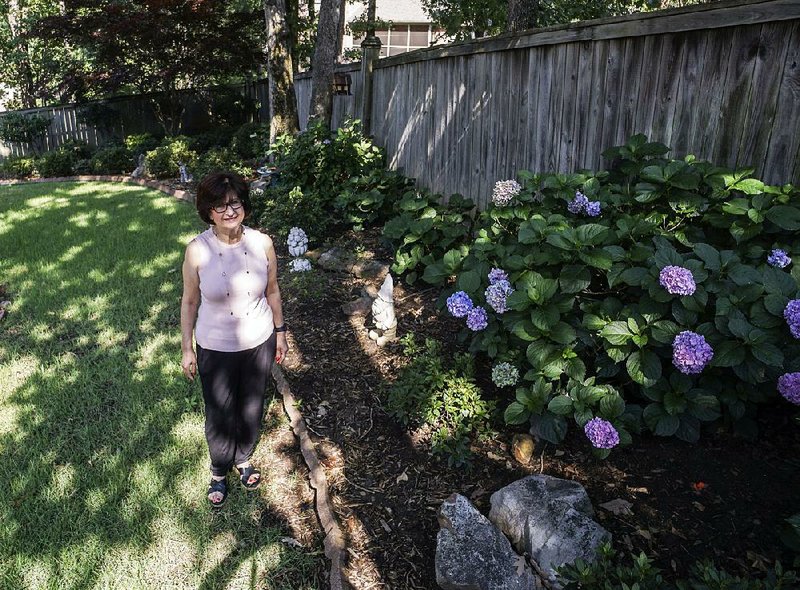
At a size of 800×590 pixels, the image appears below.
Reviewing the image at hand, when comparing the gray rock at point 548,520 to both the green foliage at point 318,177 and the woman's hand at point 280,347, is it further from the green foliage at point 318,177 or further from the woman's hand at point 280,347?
the green foliage at point 318,177

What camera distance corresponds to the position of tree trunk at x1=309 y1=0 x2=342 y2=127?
8141 mm

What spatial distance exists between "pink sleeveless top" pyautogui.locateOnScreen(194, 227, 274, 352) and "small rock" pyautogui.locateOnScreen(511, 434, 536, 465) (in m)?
1.34

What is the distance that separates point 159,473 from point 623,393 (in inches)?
92.3

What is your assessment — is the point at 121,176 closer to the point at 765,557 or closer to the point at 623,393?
the point at 623,393

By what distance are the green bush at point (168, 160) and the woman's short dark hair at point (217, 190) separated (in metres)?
9.01

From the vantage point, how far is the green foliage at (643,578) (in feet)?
5.68

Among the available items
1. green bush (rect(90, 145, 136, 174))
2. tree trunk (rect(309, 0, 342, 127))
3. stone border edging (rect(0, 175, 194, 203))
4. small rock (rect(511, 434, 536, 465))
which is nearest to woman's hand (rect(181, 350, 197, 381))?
small rock (rect(511, 434, 536, 465))

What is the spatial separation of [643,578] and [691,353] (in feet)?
2.76

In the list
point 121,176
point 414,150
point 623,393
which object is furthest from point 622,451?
point 121,176

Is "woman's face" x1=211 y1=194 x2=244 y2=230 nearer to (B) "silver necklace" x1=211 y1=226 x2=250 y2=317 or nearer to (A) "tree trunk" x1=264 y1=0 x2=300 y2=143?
(B) "silver necklace" x1=211 y1=226 x2=250 y2=317

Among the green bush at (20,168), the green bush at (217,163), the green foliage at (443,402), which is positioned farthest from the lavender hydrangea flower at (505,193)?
the green bush at (20,168)

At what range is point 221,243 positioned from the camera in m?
2.52

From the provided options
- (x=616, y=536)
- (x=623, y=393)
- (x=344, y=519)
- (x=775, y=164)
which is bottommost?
(x=344, y=519)

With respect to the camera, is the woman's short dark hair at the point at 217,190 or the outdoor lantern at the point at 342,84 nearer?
the woman's short dark hair at the point at 217,190
